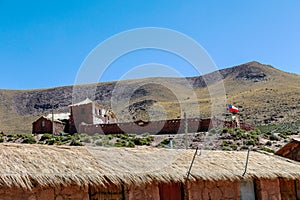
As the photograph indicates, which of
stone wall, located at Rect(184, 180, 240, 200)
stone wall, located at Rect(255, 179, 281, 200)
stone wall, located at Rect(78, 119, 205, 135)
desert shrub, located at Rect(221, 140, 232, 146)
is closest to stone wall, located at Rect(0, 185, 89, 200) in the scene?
stone wall, located at Rect(184, 180, 240, 200)

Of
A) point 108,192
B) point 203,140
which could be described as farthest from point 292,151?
point 203,140

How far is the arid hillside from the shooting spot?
179ft

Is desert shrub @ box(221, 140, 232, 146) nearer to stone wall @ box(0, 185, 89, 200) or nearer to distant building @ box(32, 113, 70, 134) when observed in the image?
distant building @ box(32, 113, 70, 134)

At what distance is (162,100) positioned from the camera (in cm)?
7619

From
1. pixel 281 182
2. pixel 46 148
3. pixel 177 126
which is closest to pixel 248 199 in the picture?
pixel 281 182

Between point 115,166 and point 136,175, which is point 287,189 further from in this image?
point 115,166

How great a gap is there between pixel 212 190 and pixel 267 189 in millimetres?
2169

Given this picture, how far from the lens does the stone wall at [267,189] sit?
12.7 m

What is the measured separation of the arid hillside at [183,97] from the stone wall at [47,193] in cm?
2560

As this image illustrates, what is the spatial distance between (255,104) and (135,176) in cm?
5678

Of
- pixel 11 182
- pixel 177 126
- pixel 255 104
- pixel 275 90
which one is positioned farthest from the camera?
pixel 275 90

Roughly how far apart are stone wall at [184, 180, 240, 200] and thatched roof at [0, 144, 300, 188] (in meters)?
0.22

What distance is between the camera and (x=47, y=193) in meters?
8.89

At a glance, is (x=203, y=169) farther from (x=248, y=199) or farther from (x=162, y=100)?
(x=162, y=100)
